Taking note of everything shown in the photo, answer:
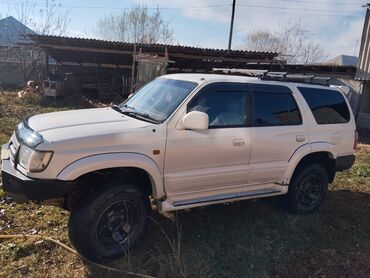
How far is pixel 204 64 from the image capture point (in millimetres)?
16938

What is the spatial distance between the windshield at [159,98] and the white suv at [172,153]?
17 millimetres

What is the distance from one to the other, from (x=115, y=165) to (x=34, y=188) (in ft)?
2.41

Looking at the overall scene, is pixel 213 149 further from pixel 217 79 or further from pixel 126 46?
pixel 126 46

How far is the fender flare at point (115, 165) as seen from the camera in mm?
3303

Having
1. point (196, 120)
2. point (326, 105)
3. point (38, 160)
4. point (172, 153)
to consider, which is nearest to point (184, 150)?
point (172, 153)

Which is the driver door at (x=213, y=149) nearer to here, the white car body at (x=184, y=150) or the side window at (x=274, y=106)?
the white car body at (x=184, y=150)

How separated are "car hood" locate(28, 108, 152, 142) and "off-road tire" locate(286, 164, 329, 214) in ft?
7.97

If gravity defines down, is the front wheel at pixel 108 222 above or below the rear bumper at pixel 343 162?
below

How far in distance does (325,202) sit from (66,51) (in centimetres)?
1397

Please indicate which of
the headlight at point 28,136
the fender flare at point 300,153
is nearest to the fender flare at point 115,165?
the headlight at point 28,136

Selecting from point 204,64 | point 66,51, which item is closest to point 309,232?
point 204,64

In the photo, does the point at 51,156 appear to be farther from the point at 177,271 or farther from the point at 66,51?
the point at 66,51

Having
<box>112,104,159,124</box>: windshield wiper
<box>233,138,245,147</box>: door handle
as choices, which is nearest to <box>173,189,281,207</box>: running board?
<box>233,138,245,147</box>: door handle

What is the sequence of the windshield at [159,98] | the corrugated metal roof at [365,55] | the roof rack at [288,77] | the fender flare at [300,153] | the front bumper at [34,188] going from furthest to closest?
the corrugated metal roof at [365,55] < the roof rack at [288,77] < the fender flare at [300,153] < the windshield at [159,98] < the front bumper at [34,188]
